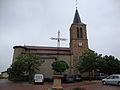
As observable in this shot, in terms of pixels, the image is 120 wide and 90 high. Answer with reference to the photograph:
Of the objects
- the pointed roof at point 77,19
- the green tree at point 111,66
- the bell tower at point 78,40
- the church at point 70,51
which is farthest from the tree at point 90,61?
the pointed roof at point 77,19

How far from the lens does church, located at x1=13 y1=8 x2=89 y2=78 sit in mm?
40312

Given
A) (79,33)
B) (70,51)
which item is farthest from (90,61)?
(79,33)

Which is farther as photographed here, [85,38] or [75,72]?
[85,38]

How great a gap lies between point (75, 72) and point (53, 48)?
11.8 meters

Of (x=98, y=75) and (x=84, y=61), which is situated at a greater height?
(x=84, y=61)

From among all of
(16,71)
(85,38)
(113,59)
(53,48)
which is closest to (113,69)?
(113,59)

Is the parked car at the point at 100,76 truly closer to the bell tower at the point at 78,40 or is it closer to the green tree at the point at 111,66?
the green tree at the point at 111,66

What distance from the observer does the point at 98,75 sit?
133 ft

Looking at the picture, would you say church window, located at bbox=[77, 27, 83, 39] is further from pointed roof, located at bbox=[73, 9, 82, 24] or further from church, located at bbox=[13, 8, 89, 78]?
pointed roof, located at bbox=[73, 9, 82, 24]

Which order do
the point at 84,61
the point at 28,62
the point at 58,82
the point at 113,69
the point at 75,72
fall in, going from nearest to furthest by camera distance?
1. the point at 58,82
2. the point at 28,62
3. the point at 84,61
4. the point at 113,69
5. the point at 75,72

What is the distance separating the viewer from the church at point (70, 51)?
4031 cm

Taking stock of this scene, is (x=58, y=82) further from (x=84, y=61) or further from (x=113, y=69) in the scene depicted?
(x=113, y=69)

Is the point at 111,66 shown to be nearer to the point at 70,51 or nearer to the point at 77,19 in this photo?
the point at 70,51

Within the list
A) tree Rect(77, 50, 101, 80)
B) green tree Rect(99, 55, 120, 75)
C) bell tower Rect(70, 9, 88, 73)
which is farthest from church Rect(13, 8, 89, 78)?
green tree Rect(99, 55, 120, 75)
